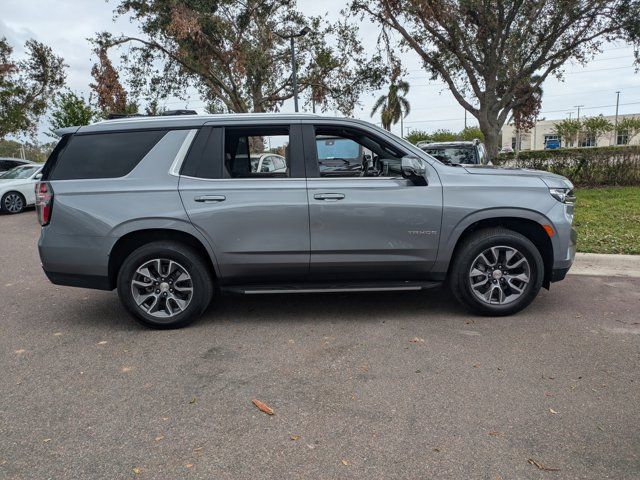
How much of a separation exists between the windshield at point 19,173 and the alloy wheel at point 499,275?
51.8ft

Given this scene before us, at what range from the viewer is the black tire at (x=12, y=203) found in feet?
49.7

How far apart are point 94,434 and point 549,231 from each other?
13.3 ft

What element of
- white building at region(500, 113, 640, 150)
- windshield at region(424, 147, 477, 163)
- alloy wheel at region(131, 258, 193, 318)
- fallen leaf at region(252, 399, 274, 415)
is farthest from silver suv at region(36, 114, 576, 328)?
white building at region(500, 113, 640, 150)

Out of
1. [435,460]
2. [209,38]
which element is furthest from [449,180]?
[209,38]

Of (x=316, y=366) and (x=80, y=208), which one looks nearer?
(x=316, y=366)

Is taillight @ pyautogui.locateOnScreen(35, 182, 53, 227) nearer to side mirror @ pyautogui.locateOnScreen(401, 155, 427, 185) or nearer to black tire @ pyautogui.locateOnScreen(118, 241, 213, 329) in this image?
black tire @ pyautogui.locateOnScreen(118, 241, 213, 329)

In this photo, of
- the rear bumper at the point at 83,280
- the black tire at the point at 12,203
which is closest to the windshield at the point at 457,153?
the rear bumper at the point at 83,280

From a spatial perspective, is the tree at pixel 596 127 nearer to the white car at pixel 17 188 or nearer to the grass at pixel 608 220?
the grass at pixel 608 220

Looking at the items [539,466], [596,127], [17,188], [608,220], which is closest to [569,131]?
[596,127]

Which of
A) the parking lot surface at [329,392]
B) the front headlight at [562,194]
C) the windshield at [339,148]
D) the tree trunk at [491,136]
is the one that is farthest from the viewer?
the tree trunk at [491,136]

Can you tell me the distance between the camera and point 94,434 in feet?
9.81

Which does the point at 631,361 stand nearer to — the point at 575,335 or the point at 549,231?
the point at 575,335

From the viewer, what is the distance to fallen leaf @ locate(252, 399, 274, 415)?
3204 mm

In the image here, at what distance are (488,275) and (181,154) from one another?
10.0 ft
